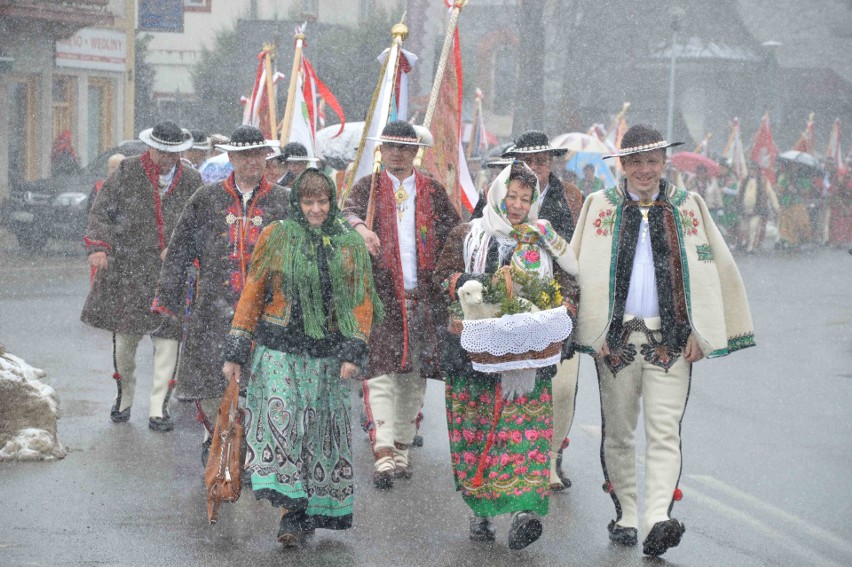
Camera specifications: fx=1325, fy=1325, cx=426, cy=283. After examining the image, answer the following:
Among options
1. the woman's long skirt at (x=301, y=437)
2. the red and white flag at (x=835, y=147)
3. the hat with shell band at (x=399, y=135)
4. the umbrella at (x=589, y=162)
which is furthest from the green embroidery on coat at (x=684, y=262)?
the red and white flag at (x=835, y=147)

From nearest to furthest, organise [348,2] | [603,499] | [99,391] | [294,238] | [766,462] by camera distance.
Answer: [294,238] → [603,499] → [766,462] → [99,391] → [348,2]

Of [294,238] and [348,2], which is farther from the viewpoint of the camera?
[348,2]

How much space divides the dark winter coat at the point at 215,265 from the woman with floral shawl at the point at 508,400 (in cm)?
157

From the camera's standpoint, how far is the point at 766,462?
8266mm

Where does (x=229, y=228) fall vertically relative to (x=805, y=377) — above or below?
above

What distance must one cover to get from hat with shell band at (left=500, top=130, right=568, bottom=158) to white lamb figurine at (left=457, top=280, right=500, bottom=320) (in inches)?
67.0

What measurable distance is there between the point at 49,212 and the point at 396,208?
49.0 feet

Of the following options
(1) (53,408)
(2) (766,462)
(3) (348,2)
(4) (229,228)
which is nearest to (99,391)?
(1) (53,408)

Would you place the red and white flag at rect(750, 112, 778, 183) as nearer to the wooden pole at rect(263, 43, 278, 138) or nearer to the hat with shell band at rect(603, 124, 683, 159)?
the wooden pole at rect(263, 43, 278, 138)

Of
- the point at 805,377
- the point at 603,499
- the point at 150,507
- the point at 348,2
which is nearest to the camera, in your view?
the point at 150,507

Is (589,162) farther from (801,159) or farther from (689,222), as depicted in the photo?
(689,222)

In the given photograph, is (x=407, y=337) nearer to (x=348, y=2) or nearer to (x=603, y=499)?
(x=603, y=499)

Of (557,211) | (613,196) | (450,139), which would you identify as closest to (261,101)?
(450,139)

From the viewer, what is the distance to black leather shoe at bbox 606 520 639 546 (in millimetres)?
6238
